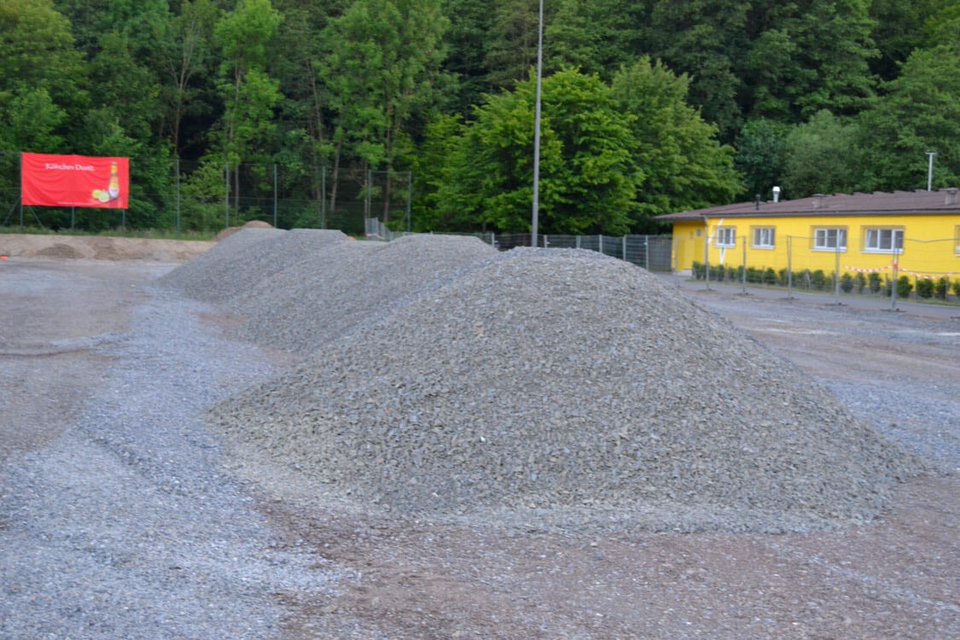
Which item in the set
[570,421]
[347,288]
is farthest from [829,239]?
[570,421]

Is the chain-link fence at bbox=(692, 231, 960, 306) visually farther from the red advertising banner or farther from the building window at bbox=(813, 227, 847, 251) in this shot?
the red advertising banner

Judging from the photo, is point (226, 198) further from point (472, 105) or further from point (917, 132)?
point (917, 132)

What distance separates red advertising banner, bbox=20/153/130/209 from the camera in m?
41.6

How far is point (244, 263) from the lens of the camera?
26.3m

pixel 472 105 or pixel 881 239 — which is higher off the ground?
pixel 472 105

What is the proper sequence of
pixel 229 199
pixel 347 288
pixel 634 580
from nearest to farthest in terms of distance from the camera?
pixel 634 580 < pixel 347 288 < pixel 229 199

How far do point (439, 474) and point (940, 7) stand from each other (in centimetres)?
6845

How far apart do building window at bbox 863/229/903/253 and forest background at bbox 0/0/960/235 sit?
1484 cm

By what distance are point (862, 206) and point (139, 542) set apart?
30.6m

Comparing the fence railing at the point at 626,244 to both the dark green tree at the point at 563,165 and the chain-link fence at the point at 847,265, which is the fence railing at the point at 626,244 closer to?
the dark green tree at the point at 563,165

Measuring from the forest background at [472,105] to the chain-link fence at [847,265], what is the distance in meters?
9.44

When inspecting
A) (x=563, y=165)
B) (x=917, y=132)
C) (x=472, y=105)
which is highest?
(x=472, y=105)

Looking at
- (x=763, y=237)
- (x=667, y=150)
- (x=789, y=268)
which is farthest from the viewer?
(x=667, y=150)

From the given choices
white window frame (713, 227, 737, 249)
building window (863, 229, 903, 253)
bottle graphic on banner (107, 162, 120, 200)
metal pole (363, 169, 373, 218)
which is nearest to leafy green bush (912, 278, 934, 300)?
building window (863, 229, 903, 253)
